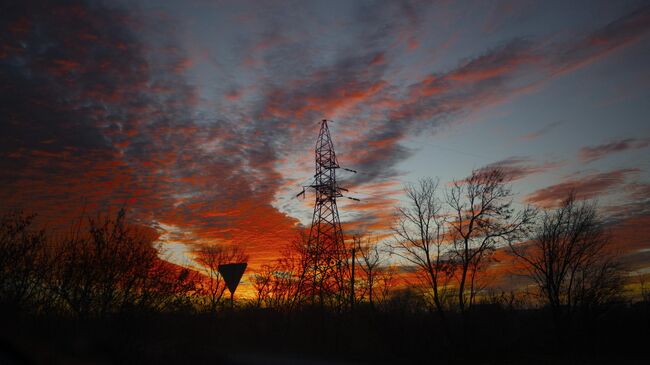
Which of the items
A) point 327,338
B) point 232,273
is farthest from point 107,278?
point 327,338

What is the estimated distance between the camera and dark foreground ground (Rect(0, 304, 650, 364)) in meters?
10.0

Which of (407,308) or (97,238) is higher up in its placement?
(97,238)

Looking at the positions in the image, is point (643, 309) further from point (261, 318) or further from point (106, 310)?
point (106, 310)

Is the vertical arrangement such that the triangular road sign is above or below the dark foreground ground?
above

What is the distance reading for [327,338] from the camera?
2516 centimetres

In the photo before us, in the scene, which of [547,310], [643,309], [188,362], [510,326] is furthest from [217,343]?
[643,309]

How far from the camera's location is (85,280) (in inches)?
460

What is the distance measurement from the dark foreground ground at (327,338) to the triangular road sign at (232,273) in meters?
2.16

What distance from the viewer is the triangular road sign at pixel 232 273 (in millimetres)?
18578

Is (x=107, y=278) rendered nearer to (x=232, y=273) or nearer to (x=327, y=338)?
(x=232, y=273)

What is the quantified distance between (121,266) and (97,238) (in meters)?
1.02

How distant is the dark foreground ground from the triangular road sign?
7.10 feet

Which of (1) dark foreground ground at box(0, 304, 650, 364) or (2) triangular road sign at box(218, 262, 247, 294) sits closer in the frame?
(1) dark foreground ground at box(0, 304, 650, 364)

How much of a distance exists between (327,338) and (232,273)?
928 cm
